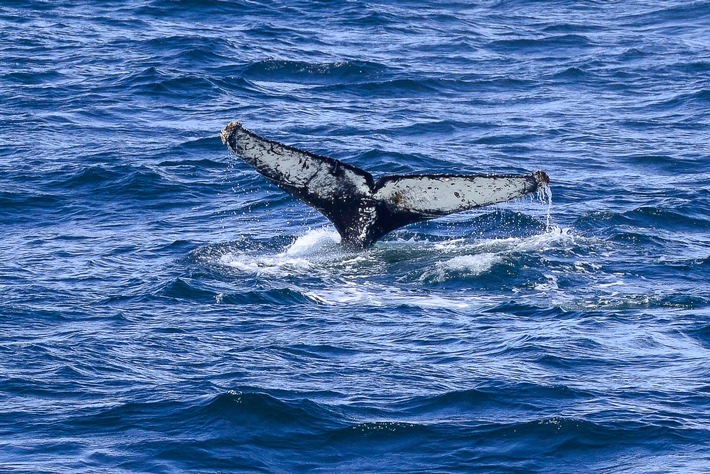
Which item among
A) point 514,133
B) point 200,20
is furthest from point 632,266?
point 200,20

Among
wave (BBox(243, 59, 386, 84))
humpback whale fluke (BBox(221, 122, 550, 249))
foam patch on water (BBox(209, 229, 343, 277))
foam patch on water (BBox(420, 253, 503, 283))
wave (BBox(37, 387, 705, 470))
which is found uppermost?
humpback whale fluke (BBox(221, 122, 550, 249))

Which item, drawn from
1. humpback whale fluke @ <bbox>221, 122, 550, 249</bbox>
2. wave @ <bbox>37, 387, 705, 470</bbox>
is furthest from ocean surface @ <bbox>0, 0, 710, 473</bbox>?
humpback whale fluke @ <bbox>221, 122, 550, 249</bbox>

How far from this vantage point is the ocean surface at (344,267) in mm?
12383

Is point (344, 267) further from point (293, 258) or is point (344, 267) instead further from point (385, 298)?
point (385, 298)

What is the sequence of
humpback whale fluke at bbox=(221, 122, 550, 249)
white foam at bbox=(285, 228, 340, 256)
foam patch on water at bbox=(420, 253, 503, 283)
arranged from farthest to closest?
1. white foam at bbox=(285, 228, 340, 256)
2. foam patch on water at bbox=(420, 253, 503, 283)
3. humpback whale fluke at bbox=(221, 122, 550, 249)

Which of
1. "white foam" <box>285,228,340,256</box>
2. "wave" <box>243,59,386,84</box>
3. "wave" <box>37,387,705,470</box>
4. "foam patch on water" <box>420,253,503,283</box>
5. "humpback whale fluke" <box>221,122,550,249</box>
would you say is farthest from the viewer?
"wave" <box>243,59,386,84</box>

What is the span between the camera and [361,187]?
16312mm

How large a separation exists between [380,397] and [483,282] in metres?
3.62

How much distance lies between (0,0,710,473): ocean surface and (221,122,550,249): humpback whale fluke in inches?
29.0

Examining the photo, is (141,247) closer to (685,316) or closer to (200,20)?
(685,316)

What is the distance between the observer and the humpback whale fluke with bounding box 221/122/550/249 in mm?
15734

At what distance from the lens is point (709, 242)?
18547mm

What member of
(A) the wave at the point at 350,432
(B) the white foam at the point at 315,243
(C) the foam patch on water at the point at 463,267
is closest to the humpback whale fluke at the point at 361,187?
(C) the foam patch on water at the point at 463,267

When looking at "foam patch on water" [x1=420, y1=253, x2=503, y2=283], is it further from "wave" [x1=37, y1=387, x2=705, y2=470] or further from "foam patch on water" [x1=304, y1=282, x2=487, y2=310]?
"wave" [x1=37, y1=387, x2=705, y2=470]
